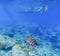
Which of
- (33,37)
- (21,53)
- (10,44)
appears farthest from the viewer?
(33,37)

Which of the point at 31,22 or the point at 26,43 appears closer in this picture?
the point at 26,43

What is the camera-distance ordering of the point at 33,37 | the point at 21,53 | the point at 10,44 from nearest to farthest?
1. the point at 21,53
2. the point at 10,44
3. the point at 33,37

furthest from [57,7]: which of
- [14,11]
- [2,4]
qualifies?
[2,4]

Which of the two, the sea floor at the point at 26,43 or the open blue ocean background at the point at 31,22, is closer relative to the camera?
the sea floor at the point at 26,43

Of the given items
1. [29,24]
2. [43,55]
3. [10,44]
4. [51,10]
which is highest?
[51,10]

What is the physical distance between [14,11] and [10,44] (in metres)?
0.69

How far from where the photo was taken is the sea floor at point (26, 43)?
3004mm

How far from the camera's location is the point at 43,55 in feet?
9.83

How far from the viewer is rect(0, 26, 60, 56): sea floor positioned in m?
3.00

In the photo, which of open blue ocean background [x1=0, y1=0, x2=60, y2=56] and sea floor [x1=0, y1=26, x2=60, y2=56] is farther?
open blue ocean background [x1=0, y1=0, x2=60, y2=56]

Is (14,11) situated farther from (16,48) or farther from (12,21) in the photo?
(16,48)

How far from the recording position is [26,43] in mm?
3227

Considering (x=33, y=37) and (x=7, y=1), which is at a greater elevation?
(x=7, y=1)

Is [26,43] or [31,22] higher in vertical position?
[31,22]
